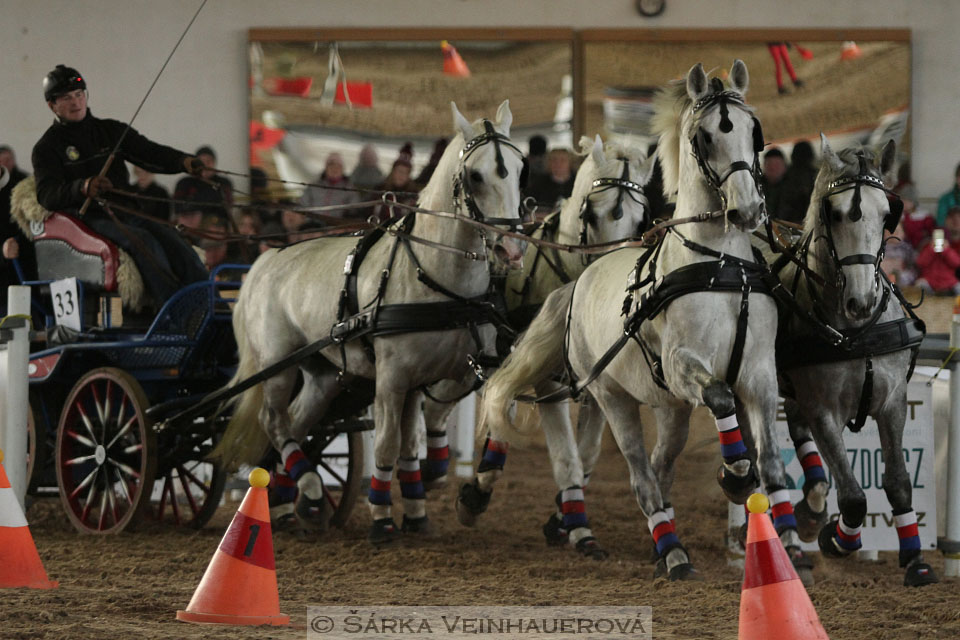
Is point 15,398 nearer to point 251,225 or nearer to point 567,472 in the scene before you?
point 567,472

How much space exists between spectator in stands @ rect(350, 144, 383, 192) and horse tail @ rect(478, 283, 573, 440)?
22.2ft

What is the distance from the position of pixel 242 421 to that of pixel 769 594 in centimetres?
387

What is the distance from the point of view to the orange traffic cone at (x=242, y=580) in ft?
14.0

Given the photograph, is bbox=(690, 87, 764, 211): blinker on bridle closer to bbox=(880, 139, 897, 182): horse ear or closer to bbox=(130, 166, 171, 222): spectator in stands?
bbox=(880, 139, 897, 182): horse ear

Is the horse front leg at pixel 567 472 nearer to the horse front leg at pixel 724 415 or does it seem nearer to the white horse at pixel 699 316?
the white horse at pixel 699 316

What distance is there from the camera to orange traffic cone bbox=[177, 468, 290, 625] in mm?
4270

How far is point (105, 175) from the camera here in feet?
23.5

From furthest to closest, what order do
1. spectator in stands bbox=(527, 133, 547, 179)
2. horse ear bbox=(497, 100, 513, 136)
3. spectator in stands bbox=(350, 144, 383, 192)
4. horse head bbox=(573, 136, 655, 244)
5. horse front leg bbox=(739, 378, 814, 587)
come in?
spectator in stands bbox=(350, 144, 383, 192) < spectator in stands bbox=(527, 133, 547, 179) < horse head bbox=(573, 136, 655, 244) < horse ear bbox=(497, 100, 513, 136) < horse front leg bbox=(739, 378, 814, 587)

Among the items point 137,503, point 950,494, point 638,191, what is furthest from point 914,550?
point 137,503

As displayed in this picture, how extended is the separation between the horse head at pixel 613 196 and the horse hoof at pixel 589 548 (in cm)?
143

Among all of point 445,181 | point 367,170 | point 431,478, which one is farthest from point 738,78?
point 367,170

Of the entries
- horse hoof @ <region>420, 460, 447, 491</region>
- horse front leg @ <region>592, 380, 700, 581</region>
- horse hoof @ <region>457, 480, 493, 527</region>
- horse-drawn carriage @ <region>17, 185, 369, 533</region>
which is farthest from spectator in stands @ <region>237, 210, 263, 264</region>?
horse front leg @ <region>592, 380, 700, 581</region>

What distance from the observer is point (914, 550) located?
5.45 metres

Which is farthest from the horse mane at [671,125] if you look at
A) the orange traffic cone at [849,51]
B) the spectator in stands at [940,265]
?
the orange traffic cone at [849,51]
